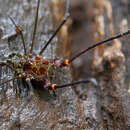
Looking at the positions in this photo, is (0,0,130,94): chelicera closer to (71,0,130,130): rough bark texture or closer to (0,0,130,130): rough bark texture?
(0,0,130,130): rough bark texture

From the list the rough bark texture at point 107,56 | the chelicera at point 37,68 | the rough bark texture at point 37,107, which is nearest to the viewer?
the rough bark texture at point 37,107

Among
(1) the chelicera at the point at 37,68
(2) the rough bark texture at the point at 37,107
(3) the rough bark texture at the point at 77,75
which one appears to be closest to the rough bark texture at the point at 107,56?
(3) the rough bark texture at the point at 77,75

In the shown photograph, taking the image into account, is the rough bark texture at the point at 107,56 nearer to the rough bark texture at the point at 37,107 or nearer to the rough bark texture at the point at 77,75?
the rough bark texture at the point at 77,75

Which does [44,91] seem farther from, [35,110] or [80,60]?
[80,60]

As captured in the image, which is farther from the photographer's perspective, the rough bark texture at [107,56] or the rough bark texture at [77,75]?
the rough bark texture at [107,56]

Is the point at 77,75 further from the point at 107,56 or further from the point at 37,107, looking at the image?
the point at 37,107

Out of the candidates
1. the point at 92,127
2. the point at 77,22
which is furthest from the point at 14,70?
the point at 77,22

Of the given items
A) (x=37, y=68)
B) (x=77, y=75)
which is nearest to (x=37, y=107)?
(x=37, y=68)

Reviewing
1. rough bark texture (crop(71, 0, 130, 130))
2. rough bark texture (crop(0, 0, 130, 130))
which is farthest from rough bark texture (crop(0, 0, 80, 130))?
rough bark texture (crop(71, 0, 130, 130))

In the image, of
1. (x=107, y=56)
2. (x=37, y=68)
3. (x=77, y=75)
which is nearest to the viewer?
(x=37, y=68)

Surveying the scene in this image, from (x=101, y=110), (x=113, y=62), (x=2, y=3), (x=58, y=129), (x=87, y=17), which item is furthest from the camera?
(x=87, y=17)

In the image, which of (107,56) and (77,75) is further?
(77,75)
